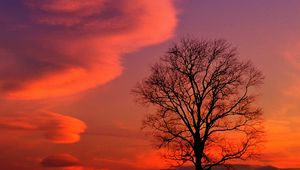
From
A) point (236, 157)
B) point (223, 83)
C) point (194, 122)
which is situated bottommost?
point (236, 157)

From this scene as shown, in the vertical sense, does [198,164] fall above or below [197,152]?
below

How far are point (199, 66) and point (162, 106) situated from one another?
4.15m

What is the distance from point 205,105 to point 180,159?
14.5 feet

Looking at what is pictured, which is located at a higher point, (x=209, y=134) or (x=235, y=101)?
(x=235, y=101)

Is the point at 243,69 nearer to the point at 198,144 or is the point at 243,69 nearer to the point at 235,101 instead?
the point at 235,101

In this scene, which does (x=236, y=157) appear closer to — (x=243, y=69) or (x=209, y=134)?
(x=209, y=134)

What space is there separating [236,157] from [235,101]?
4.19 metres

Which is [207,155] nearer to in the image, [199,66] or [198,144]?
[198,144]

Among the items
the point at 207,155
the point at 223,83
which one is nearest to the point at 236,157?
the point at 207,155

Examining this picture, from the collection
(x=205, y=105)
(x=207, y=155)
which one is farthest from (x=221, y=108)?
(x=207, y=155)

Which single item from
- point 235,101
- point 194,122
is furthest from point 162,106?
point 235,101

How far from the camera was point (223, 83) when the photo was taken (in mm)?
39531

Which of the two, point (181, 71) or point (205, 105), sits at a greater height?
point (181, 71)

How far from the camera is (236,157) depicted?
129 feet
